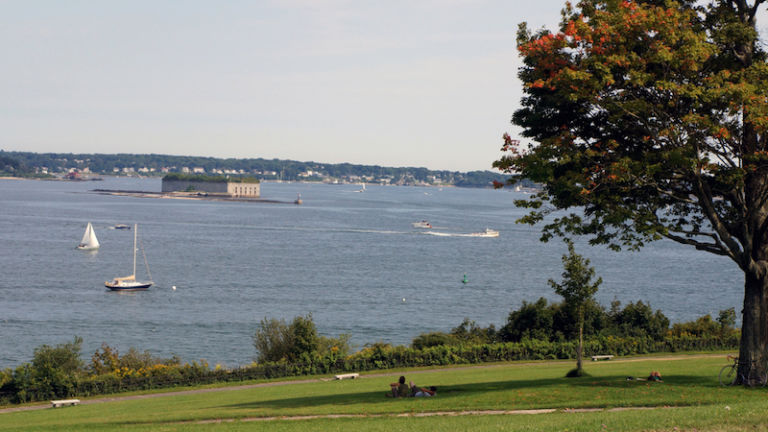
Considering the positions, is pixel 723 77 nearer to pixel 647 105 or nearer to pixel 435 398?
pixel 647 105

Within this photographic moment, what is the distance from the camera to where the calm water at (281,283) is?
63.2 meters

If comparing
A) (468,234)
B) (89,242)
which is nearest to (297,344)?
(89,242)

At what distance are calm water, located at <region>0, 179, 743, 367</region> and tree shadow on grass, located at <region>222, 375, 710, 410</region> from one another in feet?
94.3

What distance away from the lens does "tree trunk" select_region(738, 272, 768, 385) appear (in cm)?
2086

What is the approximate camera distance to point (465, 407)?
781 inches

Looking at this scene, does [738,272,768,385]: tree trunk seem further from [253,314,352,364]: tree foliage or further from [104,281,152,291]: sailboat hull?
[104,281,152,291]: sailboat hull

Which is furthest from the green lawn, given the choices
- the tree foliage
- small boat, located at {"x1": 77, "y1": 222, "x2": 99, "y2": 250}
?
small boat, located at {"x1": 77, "y1": 222, "x2": 99, "y2": 250}

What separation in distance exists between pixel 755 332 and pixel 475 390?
8.51 metres

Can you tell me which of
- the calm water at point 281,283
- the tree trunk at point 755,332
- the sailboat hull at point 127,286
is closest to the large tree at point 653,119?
the tree trunk at point 755,332

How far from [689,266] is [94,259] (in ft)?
307

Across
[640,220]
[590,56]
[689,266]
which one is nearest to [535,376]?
[640,220]

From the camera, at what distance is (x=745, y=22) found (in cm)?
2075

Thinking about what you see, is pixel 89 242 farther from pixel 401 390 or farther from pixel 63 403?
pixel 401 390

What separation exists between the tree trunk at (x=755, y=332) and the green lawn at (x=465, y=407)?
833 millimetres
